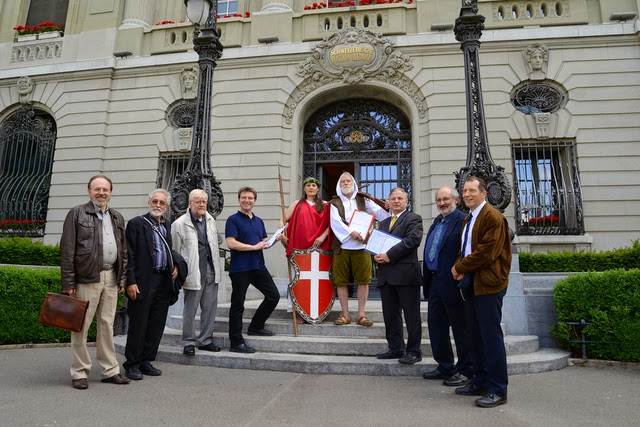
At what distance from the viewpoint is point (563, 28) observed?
12000mm

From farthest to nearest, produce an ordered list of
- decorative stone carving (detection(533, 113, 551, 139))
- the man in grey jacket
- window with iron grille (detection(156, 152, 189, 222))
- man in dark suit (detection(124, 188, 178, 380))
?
window with iron grille (detection(156, 152, 189, 222))
decorative stone carving (detection(533, 113, 551, 139))
the man in grey jacket
man in dark suit (detection(124, 188, 178, 380))

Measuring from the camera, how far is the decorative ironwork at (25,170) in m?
13.9

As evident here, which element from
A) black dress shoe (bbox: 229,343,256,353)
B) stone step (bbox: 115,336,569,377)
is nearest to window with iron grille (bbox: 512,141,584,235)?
stone step (bbox: 115,336,569,377)

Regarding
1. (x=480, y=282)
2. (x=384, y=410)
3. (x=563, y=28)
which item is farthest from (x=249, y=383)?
(x=563, y=28)

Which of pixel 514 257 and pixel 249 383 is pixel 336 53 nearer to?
pixel 514 257

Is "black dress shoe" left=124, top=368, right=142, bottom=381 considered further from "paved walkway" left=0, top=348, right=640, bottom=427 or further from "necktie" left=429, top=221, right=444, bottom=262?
"necktie" left=429, top=221, right=444, bottom=262

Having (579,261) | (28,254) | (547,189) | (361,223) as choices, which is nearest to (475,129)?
(361,223)

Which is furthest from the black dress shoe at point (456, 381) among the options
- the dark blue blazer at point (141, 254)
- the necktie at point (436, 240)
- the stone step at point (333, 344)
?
the dark blue blazer at point (141, 254)

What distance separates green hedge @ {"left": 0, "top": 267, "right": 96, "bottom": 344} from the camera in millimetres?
6793

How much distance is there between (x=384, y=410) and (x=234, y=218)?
3127mm

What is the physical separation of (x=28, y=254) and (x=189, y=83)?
255 inches

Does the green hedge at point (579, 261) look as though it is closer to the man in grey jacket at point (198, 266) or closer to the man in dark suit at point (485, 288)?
the man in dark suit at point (485, 288)

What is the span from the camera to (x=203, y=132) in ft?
25.8

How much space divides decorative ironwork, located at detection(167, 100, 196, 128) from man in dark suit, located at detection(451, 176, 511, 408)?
11.0 m
